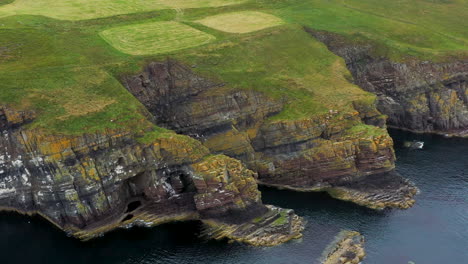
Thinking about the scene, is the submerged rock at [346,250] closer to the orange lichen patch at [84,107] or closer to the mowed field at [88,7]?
the orange lichen patch at [84,107]

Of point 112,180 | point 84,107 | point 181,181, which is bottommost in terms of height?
point 181,181

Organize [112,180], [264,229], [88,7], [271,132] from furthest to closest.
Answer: [88,7], [271,132], [112,180], [264,229]

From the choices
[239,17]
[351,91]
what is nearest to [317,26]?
[239,17]

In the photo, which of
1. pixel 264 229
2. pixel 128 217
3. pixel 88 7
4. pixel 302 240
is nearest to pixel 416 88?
pixel 302 240

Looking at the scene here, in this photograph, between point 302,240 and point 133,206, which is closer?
point 302,240

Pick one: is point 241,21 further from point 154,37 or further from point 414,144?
point 414,144

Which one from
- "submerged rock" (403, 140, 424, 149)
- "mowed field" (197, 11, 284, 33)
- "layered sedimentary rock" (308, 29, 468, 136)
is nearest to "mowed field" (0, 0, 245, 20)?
"mowed field" (197, 11, 284, 33)

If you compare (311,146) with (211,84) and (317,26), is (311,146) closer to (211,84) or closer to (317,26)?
(211,84)

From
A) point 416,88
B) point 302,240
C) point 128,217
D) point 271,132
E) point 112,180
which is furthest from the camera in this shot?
point 416,88
